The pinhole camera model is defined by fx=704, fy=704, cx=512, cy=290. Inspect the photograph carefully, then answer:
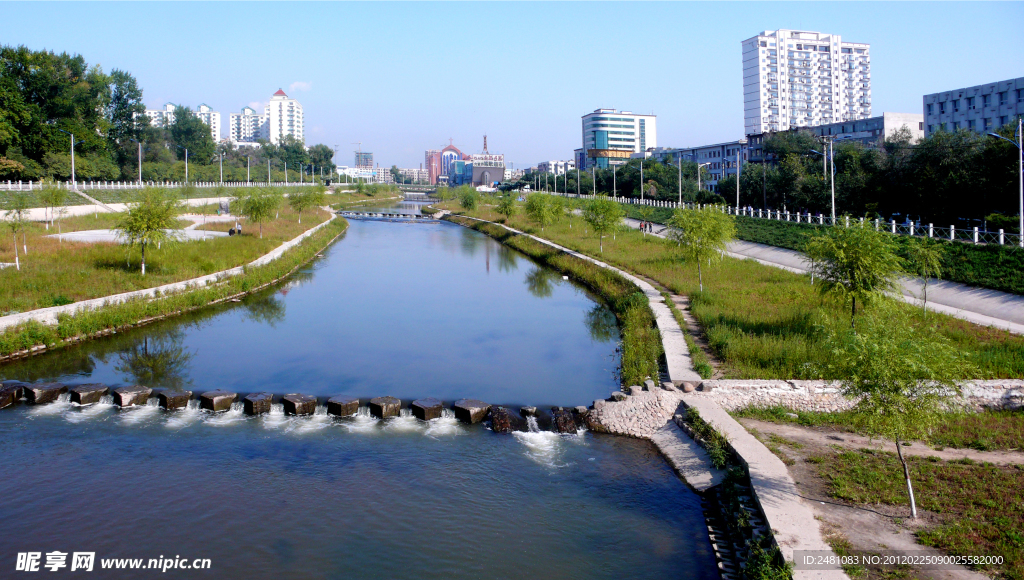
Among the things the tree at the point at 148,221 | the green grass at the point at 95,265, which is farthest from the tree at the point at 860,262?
the tree at the point at 148,221

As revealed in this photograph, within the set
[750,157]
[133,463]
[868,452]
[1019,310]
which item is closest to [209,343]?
[133,463]

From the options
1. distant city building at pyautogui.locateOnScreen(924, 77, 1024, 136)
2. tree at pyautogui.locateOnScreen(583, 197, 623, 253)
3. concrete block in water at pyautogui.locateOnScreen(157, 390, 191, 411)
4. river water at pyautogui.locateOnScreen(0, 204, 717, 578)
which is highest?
distant city building at pyautogui.locateOnScreen(924, 77, 1024, 136)

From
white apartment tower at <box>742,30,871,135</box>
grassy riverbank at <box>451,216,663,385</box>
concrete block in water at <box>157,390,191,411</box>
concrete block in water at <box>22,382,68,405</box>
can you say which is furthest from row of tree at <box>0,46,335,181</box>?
white apartment tower at <box>742,30,871,135</box>

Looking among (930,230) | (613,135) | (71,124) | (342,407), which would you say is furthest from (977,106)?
(613,135)

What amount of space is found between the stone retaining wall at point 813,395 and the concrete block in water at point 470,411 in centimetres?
497

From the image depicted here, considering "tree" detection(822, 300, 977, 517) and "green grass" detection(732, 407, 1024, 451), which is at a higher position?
"tree" detection(822, 300, 977, 517)

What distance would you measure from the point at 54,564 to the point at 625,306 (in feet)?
69.2

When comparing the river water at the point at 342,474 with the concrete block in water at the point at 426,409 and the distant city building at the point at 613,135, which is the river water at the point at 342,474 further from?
the distant city building at the point at 613,135

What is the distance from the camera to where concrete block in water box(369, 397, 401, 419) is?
16.1 meters

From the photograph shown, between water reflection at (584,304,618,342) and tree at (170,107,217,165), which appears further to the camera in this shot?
tree at (170,107,217,165)

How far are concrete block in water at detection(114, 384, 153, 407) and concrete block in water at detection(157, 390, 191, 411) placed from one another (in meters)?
0.41

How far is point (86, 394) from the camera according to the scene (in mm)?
16750

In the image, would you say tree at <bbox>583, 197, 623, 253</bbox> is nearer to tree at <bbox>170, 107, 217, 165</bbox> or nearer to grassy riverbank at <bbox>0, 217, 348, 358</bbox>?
grassy riverbank at <bbox>0, 217, 348, 358</bbox>

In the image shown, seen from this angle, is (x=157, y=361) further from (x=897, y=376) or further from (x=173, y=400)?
(x=897, y=376)
